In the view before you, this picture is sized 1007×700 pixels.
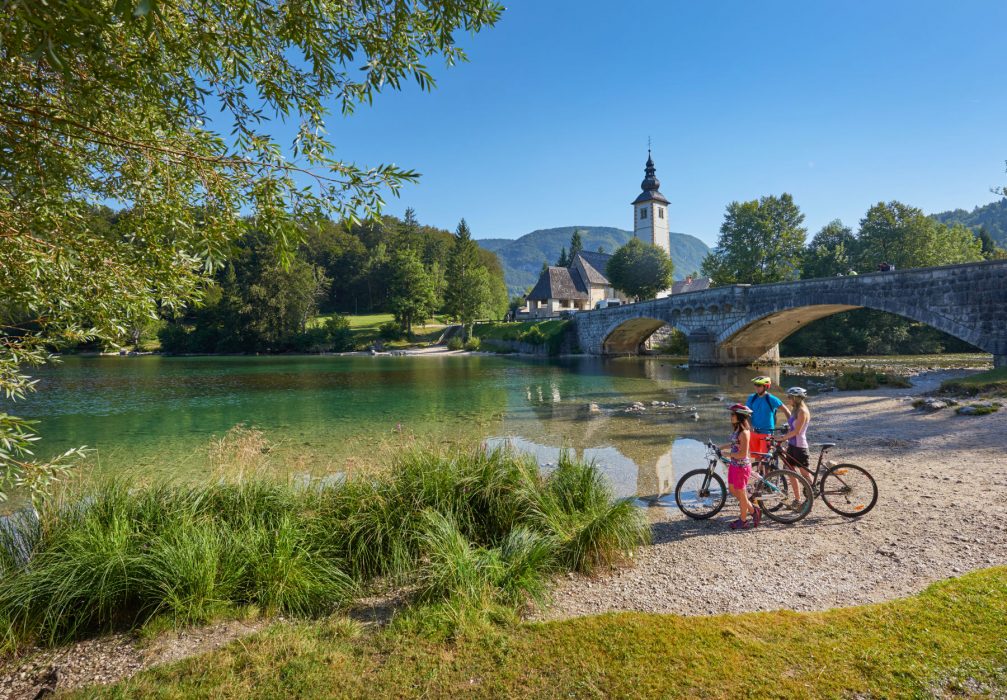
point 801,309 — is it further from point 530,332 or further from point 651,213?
point 651,213

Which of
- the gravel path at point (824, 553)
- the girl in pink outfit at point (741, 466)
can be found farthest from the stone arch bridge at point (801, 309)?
the girl in pink outfit at point (741, 466)

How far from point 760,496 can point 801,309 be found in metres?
28.5

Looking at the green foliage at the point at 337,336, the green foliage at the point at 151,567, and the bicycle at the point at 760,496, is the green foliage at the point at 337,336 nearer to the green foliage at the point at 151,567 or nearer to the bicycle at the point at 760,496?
the green foliage at the point at 151,567

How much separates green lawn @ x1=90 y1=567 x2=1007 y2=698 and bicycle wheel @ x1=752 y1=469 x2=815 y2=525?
234 cm

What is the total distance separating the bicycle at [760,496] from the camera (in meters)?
6.77

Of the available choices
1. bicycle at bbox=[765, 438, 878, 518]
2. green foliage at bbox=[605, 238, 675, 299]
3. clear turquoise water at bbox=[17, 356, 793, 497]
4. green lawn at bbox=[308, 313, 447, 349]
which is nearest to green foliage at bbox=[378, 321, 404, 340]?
green lawn at bbox=[308, 313, 447, 349]

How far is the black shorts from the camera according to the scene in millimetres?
7133

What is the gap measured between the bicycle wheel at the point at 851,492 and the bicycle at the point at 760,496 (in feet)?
1.28

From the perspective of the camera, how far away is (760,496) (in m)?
7.13

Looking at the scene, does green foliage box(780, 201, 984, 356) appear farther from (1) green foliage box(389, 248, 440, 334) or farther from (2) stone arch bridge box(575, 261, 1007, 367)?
(1) green foliage box(389, 248, 440, 334)

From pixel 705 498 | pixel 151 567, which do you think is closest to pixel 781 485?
pixel 705 498

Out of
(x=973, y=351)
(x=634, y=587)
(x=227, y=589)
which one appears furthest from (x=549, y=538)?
(x=973, y=351)

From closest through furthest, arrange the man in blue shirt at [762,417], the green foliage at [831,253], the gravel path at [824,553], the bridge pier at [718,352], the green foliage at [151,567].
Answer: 1. the green foliage at [151,567]
2. the gravel path at [824,553]
3. the man in blue shirt at [762,417]
4. the bridge pier at [718,352]
5. the green foliage at [831,253]

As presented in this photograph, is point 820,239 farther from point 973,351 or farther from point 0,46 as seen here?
point 0,46
